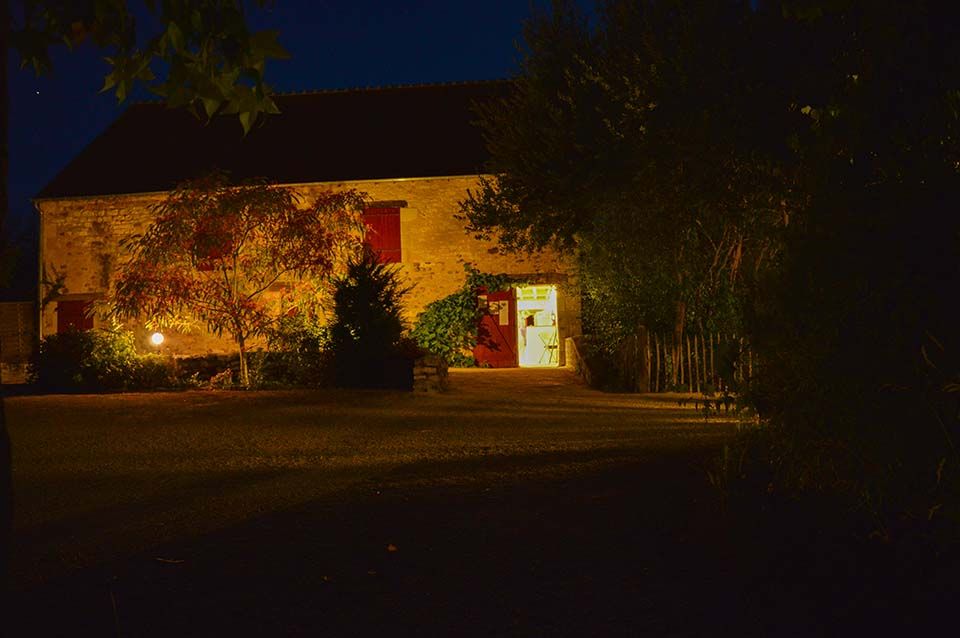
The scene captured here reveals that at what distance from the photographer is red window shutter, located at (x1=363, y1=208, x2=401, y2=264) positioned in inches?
793

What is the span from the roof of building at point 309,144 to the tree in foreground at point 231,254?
5.42m

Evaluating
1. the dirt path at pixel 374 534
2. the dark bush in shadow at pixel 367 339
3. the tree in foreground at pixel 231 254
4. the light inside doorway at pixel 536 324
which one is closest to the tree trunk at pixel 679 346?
the dark bush in shadow at pixel 367 339

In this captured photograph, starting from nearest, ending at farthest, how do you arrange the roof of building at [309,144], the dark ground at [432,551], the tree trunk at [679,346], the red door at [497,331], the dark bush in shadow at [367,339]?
the dark ground at [432,551] → the tree trunk at [679,346] → the dark bush in shadow at [367,339] → the red door at [497,331] → the roof of building at [309,144]

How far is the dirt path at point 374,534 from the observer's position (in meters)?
3.72

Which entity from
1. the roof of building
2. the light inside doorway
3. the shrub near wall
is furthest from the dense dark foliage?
the roof of building

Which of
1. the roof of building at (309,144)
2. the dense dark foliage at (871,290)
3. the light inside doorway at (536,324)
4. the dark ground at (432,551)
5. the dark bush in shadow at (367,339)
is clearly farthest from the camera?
the roof of building at (309,144)

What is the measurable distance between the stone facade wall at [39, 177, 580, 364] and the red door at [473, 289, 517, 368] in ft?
2.34

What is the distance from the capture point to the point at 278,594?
3.96m

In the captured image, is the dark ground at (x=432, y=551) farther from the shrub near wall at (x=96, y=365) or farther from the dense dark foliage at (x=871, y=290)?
the shrub near wall at (x=96, y=365)

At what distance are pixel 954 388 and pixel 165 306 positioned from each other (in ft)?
42.5

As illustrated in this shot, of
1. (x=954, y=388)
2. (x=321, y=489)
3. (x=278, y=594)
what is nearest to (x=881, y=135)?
(x=954, y=388)

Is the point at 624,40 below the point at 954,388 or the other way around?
the other way around

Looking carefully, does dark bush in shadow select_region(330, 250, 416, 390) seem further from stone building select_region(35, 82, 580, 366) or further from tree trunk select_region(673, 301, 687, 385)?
stone building select_region(35, 82, 580, 366)

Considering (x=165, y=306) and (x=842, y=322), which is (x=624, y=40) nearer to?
(x=165, y=306)
